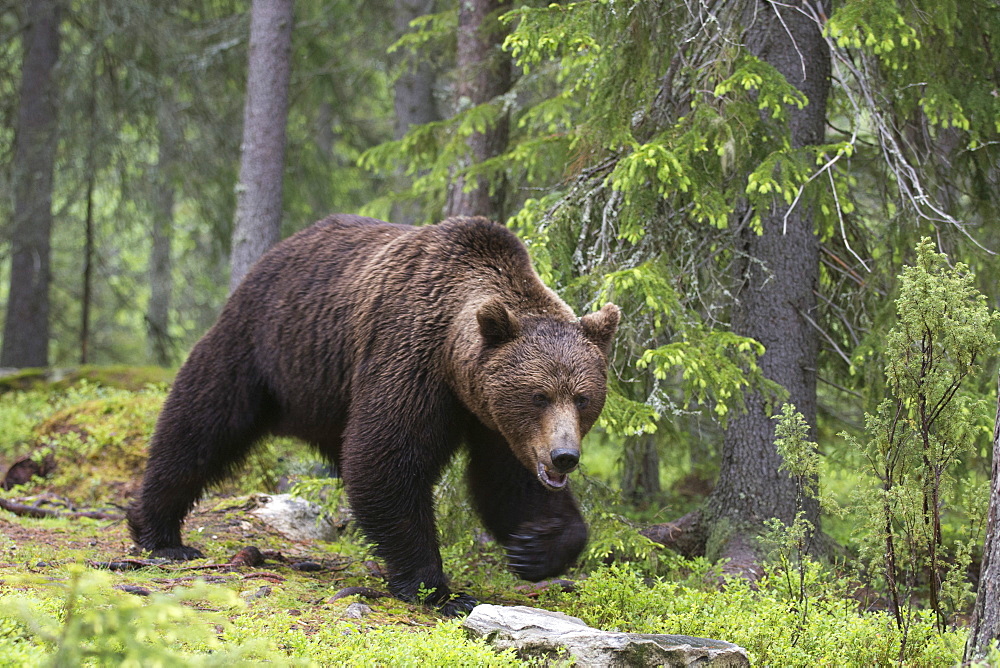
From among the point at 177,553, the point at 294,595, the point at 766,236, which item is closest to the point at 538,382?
the point at 294,595

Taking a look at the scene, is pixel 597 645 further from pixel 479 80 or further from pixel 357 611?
pixel 479 80

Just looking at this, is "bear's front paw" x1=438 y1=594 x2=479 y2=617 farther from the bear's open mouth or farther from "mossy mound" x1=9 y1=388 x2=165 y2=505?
"mossy mound" x1=9 y1=388 x2=165 y2=505

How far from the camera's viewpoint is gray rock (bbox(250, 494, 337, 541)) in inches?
307

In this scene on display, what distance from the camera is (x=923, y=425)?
15.6 ft

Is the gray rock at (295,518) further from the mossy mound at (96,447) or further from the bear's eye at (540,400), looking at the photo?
the bear's eye at (540,400)

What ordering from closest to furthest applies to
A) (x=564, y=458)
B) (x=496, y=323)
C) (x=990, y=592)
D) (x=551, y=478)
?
(x=990, y=592)
(x=564, y=458)
(x=551, y=478)
(x=496, y=323)

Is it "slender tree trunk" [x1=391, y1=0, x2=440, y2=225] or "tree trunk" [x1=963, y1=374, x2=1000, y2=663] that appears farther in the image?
"slender tree trunk" [x1=391, y1=0, x2=440, y2=225]

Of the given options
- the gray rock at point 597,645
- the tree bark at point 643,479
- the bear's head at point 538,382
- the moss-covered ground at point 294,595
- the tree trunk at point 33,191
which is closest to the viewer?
the moss-covered ground at point 294,595

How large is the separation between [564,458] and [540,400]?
436mm

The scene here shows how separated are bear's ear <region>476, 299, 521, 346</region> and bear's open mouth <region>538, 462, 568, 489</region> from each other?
0.79 m

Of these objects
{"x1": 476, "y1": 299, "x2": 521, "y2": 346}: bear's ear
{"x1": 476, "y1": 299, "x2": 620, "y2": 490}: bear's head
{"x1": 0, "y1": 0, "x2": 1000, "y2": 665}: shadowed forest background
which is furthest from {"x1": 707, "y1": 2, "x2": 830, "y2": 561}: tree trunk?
{"x1": 476, "y1": 299, "x2": 521, "y2": 346}: bear's ear

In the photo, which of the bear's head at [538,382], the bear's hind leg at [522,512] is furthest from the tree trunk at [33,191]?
the bear's head at [538,382]

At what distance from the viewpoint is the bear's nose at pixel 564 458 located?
4867mm

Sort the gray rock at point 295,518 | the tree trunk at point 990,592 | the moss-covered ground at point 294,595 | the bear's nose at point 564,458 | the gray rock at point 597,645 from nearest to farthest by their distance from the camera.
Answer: the moss-covered ground at point 294,595 < the tree trunk at point 990,592 < the gray rock at point 597,645 < the bear's nose at point 564,458 < the gray rock at point 295,518
